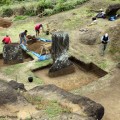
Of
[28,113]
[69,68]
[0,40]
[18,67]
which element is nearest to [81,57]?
[69,68]

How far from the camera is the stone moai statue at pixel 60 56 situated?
21.3 m

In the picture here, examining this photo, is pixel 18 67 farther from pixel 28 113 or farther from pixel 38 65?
pixel 28 113

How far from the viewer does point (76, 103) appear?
15.2 m

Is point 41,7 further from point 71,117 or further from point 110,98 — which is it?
point 71,117

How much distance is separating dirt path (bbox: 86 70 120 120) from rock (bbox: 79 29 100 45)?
16.7 ft

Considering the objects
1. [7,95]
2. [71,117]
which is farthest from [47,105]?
[7,95]

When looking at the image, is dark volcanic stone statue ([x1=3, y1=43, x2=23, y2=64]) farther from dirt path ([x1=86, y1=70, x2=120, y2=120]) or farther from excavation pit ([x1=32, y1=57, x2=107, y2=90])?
dirt path ([x1=86, y1=70, x2=120, y2=120])

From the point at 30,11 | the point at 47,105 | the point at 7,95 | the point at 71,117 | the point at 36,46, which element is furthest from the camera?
the point at 30,11

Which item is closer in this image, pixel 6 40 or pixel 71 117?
pixel 71 117

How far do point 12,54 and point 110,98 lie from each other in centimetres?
741

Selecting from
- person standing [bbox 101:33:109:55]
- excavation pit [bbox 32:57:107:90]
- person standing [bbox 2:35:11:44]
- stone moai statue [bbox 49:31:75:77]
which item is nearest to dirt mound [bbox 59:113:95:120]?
excavation pit [bbox 32:57:107:90]

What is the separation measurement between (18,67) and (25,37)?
3.89 metres

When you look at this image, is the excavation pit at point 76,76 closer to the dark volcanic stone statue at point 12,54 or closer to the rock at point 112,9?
the dark volcanic stone statue at point 12,54

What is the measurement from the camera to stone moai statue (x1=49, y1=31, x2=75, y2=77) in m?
21.3
